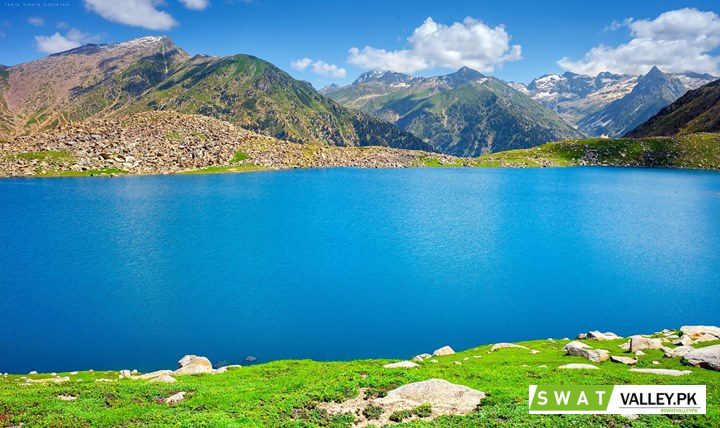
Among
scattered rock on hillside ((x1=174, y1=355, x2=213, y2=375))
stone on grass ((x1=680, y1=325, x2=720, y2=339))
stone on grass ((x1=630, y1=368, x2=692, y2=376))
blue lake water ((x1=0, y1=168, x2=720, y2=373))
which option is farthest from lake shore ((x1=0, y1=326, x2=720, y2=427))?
blue lake water ((x1=0, y1=168, x2=720, y2=373))

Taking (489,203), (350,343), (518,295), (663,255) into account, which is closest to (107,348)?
(350,343)

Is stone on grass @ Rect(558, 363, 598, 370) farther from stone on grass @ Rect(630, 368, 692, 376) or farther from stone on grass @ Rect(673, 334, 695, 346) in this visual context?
stone on grass @ Rect(673, 334, 695, 346)

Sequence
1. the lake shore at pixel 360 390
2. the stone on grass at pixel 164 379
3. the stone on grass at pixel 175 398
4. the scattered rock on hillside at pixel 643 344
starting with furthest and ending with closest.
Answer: the scattered rock on hillside at pixel 643 344, the stone on grass at pixel 164 379, the stone on grass at pixel 175 398, the lake shore at pixel 360 390

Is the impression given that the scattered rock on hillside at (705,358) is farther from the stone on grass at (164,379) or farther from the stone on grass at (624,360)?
the stone on grass at (164,379)

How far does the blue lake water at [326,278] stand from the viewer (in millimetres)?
45062

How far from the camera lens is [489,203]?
138500mm

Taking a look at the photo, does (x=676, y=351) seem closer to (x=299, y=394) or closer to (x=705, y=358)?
(x=705, y=358)

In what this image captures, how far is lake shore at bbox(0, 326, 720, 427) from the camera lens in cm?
2119

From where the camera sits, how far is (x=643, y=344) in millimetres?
34062

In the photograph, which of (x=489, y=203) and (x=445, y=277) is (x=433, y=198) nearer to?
(x=489, y=203)

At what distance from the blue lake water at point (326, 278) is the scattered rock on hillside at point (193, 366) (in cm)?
387

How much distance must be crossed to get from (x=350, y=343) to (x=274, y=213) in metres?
79.1

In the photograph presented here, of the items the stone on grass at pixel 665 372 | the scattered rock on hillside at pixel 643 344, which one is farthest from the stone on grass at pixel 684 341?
the stone on grass at pixel 665 372

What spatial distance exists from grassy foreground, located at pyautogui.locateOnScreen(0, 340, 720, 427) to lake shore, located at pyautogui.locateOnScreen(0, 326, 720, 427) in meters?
0.07
